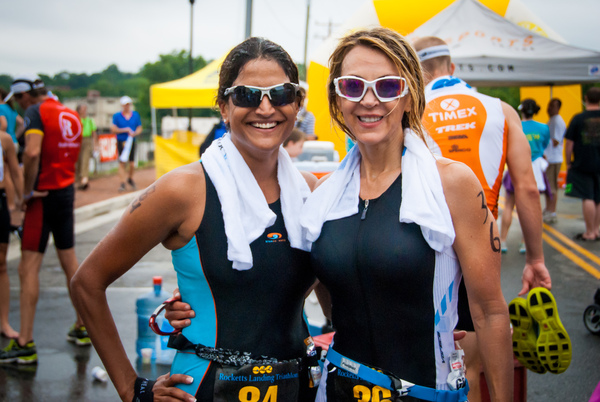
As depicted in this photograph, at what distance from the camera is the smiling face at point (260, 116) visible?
216 centimetres

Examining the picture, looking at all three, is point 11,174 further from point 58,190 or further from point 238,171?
point 238,171

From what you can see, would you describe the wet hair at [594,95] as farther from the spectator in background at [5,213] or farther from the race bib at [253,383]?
the race bib at [253,383]

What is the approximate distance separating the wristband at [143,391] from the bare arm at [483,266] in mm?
1174

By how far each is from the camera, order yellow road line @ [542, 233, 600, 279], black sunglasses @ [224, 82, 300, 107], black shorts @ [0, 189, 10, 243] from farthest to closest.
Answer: yellow road line @ [542, 233, 600, 279] → black shorts @ [0, 189, 10, 243] → black sunglasses @ [224, 82, 300, 107]

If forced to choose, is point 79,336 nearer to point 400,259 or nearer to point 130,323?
point 130,323

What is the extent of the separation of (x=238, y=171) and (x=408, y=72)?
2.34ft

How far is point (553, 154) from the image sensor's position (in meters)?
11.7

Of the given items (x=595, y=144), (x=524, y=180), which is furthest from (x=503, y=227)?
(x=524, y=180)

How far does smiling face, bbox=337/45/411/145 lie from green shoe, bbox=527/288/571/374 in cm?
118

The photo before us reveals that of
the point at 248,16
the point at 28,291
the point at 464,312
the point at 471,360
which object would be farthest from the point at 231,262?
the point at 248,16

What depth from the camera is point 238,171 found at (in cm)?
215

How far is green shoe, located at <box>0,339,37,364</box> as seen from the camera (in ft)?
16.0

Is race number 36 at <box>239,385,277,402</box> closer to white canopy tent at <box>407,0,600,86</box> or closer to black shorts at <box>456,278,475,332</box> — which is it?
black shorts at <box>456,278,475,332</box>

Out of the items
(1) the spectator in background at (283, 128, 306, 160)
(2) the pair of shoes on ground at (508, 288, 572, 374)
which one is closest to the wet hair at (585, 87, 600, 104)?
(1) the spectator in background at (283, 128, 306, 160)
